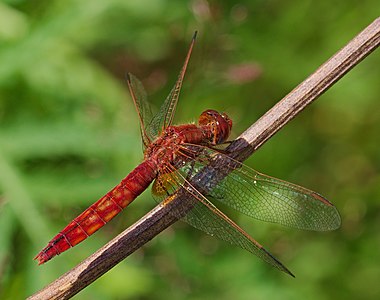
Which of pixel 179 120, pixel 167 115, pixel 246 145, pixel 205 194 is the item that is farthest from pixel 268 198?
pixel 179 120

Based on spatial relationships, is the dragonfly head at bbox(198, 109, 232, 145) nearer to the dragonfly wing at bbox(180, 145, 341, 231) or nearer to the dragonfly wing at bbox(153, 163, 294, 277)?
the dragonfly wing at bbox(180, 145, 341, 231)

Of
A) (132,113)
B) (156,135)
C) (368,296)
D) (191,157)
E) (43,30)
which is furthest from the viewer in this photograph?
(132,113)

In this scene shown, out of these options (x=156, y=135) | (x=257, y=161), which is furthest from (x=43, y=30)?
(x=257, y=161)

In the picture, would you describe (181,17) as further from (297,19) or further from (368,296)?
(368,296)

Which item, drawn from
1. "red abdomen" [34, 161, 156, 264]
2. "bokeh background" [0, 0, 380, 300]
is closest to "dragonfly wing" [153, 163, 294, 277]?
"red abdomen" [34, 161, 156, 264]

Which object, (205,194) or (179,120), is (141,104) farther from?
(179,120)

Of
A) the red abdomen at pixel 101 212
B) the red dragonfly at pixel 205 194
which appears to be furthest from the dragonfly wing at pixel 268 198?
the red abdomen at pixel 101 212

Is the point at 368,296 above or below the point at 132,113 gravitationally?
below
